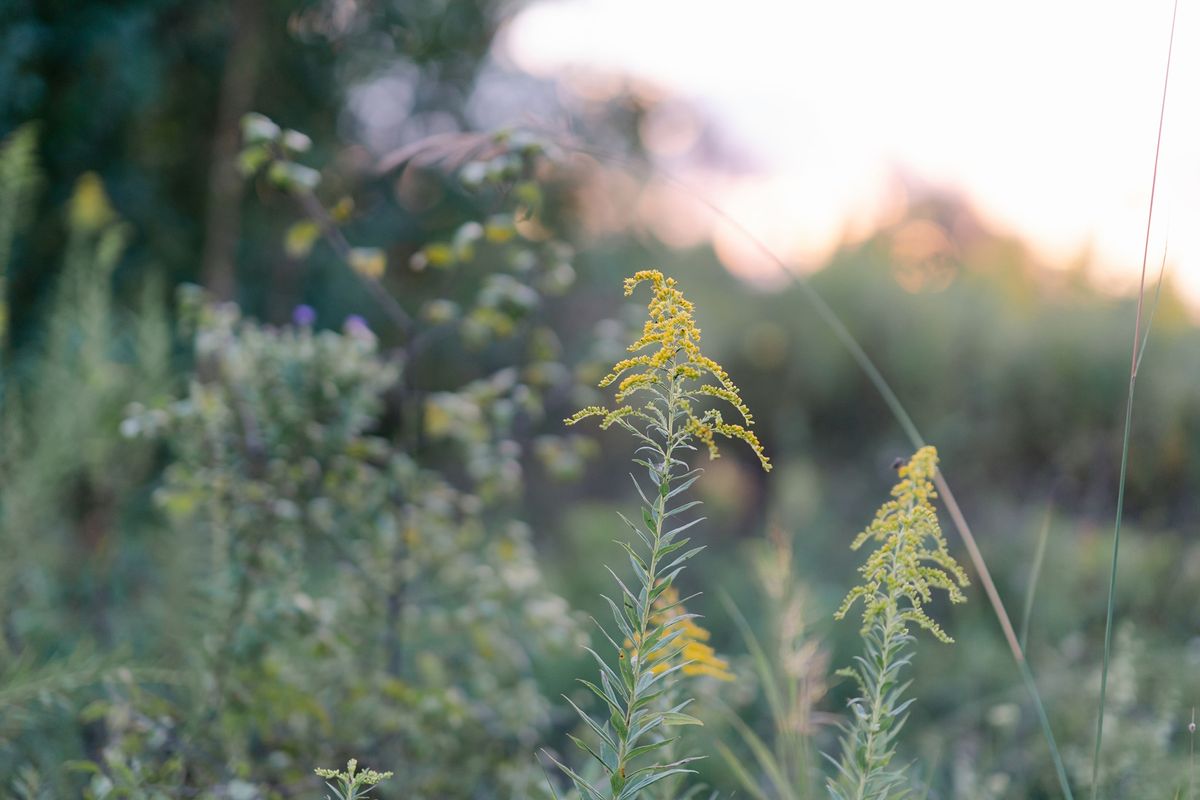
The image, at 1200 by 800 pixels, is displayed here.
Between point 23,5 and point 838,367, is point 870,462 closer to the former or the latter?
point 838,367

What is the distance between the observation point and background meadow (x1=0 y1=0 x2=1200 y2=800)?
1.62 metres

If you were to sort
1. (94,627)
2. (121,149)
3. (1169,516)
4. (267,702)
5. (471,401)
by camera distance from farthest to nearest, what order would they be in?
(121,149), (1169,516), (94,627), (471,401), (267,702)

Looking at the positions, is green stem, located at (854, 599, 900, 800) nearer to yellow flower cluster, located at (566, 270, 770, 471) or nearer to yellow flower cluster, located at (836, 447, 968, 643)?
yellow flower cluster, located at (836, 447, 968, 643)

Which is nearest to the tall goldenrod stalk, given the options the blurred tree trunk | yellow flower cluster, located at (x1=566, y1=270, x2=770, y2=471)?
yellow flower cluster, located at (x1=566, y1=270, x2=770, y2=471)

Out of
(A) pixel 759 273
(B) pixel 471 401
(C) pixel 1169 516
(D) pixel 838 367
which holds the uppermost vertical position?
(A) pixel 759 273

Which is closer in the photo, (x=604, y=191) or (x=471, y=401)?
(x=471, y=401)

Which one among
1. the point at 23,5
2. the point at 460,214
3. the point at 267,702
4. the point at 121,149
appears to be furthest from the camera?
the point at 460,214

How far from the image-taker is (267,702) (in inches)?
62.9

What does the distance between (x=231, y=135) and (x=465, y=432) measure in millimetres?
2916

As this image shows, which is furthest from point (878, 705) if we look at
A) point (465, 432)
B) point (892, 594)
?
point (465, 432)

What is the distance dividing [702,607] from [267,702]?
6.01 ft

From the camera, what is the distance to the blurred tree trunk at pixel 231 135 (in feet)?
13.2

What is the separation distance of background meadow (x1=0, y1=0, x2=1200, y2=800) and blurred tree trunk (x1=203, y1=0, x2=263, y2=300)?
27 millimetres

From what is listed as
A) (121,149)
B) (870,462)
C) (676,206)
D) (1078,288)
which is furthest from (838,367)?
(121,149)
